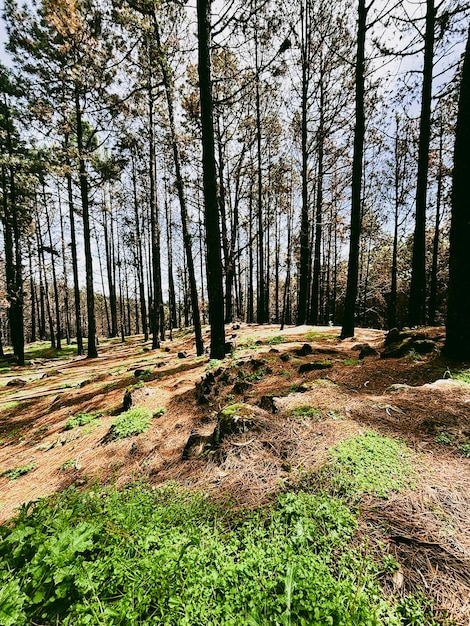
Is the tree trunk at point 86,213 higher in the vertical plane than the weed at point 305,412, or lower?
higher

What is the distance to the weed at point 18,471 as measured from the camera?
347 centimetres

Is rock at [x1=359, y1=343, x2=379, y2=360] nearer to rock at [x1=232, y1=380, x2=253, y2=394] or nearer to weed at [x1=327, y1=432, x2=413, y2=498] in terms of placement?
rock at [x1=232, y1=380, x2=253, y2=394]

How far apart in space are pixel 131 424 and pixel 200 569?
9.19 ft

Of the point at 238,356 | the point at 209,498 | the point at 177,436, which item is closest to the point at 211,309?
the point at 238,356

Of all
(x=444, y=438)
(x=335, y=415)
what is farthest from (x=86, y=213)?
(x=444, y=438)

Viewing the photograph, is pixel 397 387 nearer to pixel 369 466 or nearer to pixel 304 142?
pixel 369 466

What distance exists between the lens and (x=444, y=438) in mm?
2230

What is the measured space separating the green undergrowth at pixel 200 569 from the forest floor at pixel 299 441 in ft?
0.56

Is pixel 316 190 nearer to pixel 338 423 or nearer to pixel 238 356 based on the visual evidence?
pixel 238 356

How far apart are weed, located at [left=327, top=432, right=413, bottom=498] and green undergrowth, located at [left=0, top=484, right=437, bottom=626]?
21 cm

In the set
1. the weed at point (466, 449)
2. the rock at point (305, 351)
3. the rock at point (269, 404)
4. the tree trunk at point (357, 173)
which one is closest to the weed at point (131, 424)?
the rock at point (269, 404)

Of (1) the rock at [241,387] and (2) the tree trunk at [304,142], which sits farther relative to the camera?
(2) the tree trunk at [304,142]

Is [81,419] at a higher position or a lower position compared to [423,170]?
lower

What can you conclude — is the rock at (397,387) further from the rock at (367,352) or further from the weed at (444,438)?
the rock at (367,352)
